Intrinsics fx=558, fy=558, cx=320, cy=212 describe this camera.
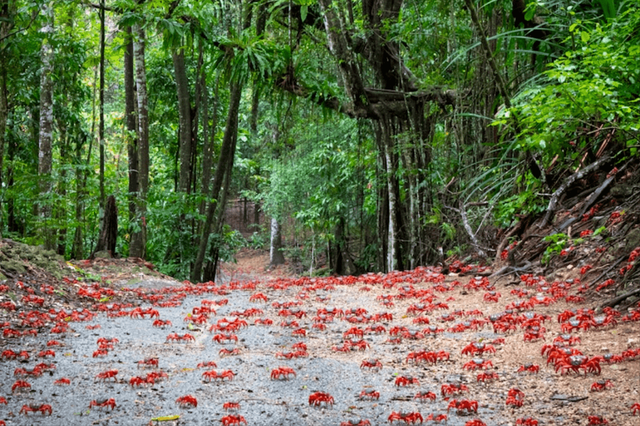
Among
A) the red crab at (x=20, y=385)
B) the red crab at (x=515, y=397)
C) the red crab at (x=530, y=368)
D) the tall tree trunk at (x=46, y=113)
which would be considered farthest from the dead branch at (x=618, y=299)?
the tall tree trunk at (x=46, y=113)

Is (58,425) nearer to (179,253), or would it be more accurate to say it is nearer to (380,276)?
(380,276)

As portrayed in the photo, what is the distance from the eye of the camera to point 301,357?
14.5ft

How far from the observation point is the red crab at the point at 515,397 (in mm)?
3193

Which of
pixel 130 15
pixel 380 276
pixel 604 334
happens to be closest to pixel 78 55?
pixel 130 15

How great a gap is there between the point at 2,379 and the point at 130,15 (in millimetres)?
5877

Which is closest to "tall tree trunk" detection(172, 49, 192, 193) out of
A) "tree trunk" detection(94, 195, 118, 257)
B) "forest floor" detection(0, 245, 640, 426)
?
"tree trunk" detection(94, 195, 118, 257)

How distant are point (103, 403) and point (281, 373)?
3.81ft

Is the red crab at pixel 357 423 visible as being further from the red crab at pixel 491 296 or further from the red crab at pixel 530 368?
the red crab at pixel 491 296

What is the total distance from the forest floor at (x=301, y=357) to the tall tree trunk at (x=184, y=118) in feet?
15.3

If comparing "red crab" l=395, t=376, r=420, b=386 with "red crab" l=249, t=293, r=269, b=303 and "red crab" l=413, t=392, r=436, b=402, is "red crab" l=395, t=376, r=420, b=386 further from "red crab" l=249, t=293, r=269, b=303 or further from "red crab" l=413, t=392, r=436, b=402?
"red crab" l=249, t=293, r=269, b=303

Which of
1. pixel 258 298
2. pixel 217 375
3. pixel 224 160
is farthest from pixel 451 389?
pixel 224 160

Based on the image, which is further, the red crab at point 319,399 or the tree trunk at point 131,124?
the tree trunk at point 131,124

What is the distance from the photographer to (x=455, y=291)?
22.1ft

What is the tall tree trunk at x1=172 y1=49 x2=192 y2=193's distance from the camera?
11477 mm
